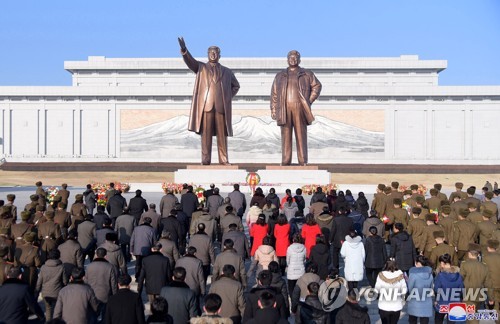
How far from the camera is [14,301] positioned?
19.2 ft

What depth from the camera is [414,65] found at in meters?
56.6

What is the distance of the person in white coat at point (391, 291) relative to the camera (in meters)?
6.50

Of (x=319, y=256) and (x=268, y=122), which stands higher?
(x=268, y=122)

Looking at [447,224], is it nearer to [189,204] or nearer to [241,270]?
[241,270]

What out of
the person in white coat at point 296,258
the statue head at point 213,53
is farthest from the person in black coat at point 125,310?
the statue head at point 213,53

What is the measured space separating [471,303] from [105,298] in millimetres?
4010

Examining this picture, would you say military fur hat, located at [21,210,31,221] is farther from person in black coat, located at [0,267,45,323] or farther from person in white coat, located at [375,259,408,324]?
person in white coat, located at [375,259,408,324]

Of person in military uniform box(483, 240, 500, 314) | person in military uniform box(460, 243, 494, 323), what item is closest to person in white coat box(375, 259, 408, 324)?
person in military uniform box(460, 243, 494, 323)

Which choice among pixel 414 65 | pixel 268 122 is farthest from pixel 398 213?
pixel 414 65

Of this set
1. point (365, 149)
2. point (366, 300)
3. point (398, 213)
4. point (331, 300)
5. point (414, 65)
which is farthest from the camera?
point (414, 65)

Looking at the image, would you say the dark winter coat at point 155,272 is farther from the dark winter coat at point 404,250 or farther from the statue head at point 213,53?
the statue head at point 213,53

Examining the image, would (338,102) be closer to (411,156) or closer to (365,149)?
(365,149)

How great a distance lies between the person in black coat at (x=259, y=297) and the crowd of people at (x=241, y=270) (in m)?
0.01

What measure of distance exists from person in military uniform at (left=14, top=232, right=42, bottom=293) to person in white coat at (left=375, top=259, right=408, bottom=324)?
406cm
